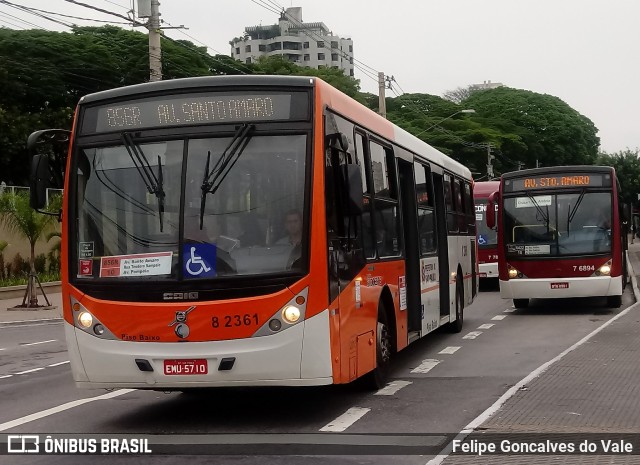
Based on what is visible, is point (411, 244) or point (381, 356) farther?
point (411, 244)

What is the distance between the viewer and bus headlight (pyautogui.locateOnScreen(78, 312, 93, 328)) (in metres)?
9.14

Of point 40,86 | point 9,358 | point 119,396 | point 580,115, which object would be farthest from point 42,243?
point 580,115

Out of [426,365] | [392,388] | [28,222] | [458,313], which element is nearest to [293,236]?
[392,388]

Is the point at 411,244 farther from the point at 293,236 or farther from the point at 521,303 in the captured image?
the point at 521,303

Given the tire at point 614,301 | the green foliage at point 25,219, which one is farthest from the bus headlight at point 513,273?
the green foliage at point 25,219

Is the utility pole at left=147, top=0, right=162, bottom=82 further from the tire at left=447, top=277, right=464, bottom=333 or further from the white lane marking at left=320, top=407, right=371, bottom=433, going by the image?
the white lane marking at left=320, top=407, right=371, bottom=433

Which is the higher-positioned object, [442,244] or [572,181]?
[572,181]

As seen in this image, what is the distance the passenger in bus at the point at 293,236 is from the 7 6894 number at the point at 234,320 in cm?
55

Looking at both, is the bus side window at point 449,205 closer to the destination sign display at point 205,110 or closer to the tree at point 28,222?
the destination sign display at point 205,110

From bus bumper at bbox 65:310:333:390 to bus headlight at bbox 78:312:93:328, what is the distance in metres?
0.37

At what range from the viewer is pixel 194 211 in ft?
29.1

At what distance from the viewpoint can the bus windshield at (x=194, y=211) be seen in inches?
347

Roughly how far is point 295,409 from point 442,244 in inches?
244

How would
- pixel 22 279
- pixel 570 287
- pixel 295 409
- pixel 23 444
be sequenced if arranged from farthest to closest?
pixel 22 279 → pixel 570 287 → pixel 295 409 → pixel 23 444
